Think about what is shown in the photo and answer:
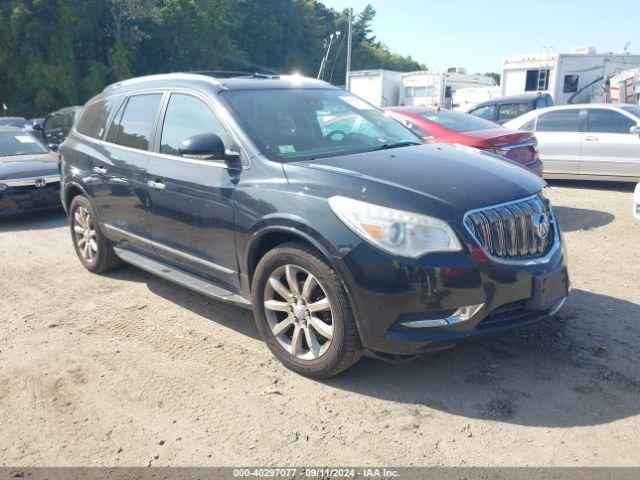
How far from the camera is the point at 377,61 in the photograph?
84875 millimetres

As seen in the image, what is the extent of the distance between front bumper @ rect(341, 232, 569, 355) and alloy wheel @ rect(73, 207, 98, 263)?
354cm

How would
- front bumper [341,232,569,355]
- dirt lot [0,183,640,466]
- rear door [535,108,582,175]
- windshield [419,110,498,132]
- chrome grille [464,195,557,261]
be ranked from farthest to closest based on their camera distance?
rear door [535,108,582,175], windshield [419,110,498,132], chrome grille [464,195,557,261], front bumper [341,232,569,355], dirt lot [0,183,640,466]

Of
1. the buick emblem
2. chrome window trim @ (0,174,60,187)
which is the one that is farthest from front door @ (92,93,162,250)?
chrome window trim @ (0,174,60,187)

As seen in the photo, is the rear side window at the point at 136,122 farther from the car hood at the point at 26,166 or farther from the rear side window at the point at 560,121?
the rear side window at the point at 560,121

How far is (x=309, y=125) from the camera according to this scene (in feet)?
13.9

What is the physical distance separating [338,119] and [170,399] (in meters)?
2.46

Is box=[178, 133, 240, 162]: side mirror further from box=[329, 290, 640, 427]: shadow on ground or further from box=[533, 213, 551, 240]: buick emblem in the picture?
box=[533, 213, 551, 240]: buick emblem

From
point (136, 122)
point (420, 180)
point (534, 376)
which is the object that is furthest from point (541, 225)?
point (136, 122)

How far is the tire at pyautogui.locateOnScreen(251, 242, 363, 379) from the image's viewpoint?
10.6 feet

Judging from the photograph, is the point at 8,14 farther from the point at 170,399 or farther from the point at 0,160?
the point at 170,399

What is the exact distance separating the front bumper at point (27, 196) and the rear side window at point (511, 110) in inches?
362

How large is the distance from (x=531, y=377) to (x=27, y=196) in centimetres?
749

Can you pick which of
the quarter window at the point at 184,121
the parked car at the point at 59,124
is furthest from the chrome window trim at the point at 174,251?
the parked car at the point at 59,124

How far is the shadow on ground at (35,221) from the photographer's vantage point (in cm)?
823
